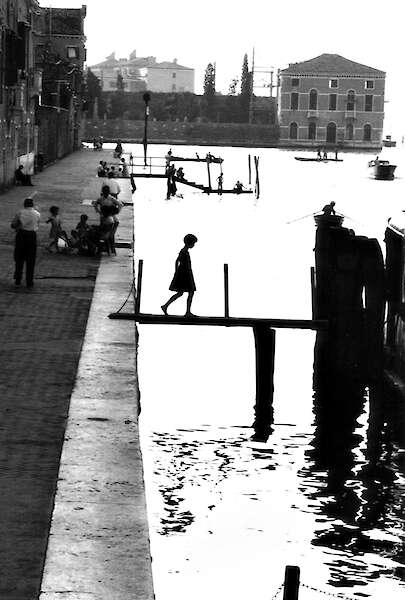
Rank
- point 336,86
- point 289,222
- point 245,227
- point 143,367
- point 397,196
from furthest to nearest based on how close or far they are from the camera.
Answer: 1. point 336,86
2. point 397,196
3. point 289,222
4. point 245,227
5. point 143,367

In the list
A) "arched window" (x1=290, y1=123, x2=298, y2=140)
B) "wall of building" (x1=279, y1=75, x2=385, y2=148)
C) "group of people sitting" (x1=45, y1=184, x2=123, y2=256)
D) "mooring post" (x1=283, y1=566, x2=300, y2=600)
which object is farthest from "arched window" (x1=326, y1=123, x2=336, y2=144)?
"mooring post" (x1=283, y1=566, x2=300, y2=600)

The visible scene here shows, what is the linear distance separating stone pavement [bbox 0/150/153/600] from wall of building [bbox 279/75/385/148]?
535ft

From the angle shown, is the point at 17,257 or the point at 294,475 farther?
the point at 17,257

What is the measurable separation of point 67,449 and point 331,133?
18250cm

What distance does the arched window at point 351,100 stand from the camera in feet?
609

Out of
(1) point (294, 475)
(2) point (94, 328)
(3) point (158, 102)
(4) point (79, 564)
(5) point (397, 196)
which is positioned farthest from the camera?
(3) point (158, 102)

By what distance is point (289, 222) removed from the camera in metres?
65.3

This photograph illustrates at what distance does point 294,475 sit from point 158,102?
18641 centimetres

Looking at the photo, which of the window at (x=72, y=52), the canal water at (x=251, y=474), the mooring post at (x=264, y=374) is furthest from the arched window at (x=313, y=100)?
the mooring post at (x=264, y=374)

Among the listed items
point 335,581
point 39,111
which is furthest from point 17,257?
point 39,111

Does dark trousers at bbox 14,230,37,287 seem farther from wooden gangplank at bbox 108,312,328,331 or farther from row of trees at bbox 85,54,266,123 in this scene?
row of trees at bbox 85,54,266,123

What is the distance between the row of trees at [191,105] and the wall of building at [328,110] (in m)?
8.58

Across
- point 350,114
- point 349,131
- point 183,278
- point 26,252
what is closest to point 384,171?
point 350,114

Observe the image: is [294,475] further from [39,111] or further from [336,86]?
[336,86]
